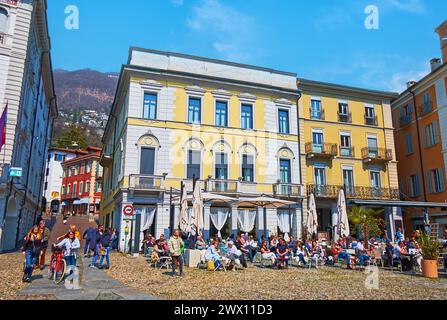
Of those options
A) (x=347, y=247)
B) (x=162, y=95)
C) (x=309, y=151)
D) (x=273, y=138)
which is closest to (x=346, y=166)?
(x=309, y=151)

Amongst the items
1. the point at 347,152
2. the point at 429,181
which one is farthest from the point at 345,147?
the point at 429,181

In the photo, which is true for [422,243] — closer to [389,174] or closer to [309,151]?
[309,151]

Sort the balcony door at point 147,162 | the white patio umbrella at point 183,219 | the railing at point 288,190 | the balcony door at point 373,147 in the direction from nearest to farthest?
the white patio umbrella at point 183,219
the balcony door at point 147,162
the railing at point 288,190
the balcony door at point 373,147

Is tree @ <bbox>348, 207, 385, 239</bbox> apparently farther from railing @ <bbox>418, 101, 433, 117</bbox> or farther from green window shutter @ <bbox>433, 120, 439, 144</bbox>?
railing @ <bbox>418, 101, 433, 117</bbox>

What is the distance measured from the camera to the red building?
191 feet

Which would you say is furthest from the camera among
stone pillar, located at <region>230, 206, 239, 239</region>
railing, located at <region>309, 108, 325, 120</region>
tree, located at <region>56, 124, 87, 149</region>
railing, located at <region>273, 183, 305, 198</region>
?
tree, located at <region>56, 124, 87, 149</region>

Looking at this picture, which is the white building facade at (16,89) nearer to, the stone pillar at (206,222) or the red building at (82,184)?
the stone pillar at (206,222)

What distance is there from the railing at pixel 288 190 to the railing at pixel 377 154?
6.65 metres

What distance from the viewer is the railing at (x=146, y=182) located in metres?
21.7

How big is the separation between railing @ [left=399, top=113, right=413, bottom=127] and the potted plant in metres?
21.4

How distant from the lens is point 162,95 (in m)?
23.8

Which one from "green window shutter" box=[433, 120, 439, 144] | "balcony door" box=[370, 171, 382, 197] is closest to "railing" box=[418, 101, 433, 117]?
"green window shutter" box=[433, 120, 439, 144]

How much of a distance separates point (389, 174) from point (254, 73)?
13648 mm

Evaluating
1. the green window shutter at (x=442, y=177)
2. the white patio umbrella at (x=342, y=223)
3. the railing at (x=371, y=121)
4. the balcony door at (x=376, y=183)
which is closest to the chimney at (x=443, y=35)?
the railing at (x=371, y=121)
